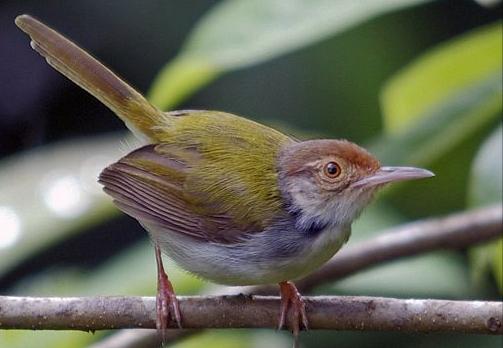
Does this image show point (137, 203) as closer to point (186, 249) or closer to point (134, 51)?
point (186, 249)

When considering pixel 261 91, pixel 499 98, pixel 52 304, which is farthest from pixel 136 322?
pixel 261 91

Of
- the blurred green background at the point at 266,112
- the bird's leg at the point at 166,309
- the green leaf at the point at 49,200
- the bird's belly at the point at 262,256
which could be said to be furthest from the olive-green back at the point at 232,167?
the green leaf at the point at 49,200

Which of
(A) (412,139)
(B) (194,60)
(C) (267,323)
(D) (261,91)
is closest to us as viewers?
(C) (267,323)

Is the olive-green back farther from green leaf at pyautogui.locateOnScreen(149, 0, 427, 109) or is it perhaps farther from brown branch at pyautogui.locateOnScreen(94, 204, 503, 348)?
brown branch at pyautogui.locateOnScreen(94, 204, 503, 348)

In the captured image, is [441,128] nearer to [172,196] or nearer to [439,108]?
[439,108]

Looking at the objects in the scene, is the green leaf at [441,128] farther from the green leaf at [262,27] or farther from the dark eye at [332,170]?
the green leaf at [262,27]

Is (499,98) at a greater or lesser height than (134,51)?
lesser
